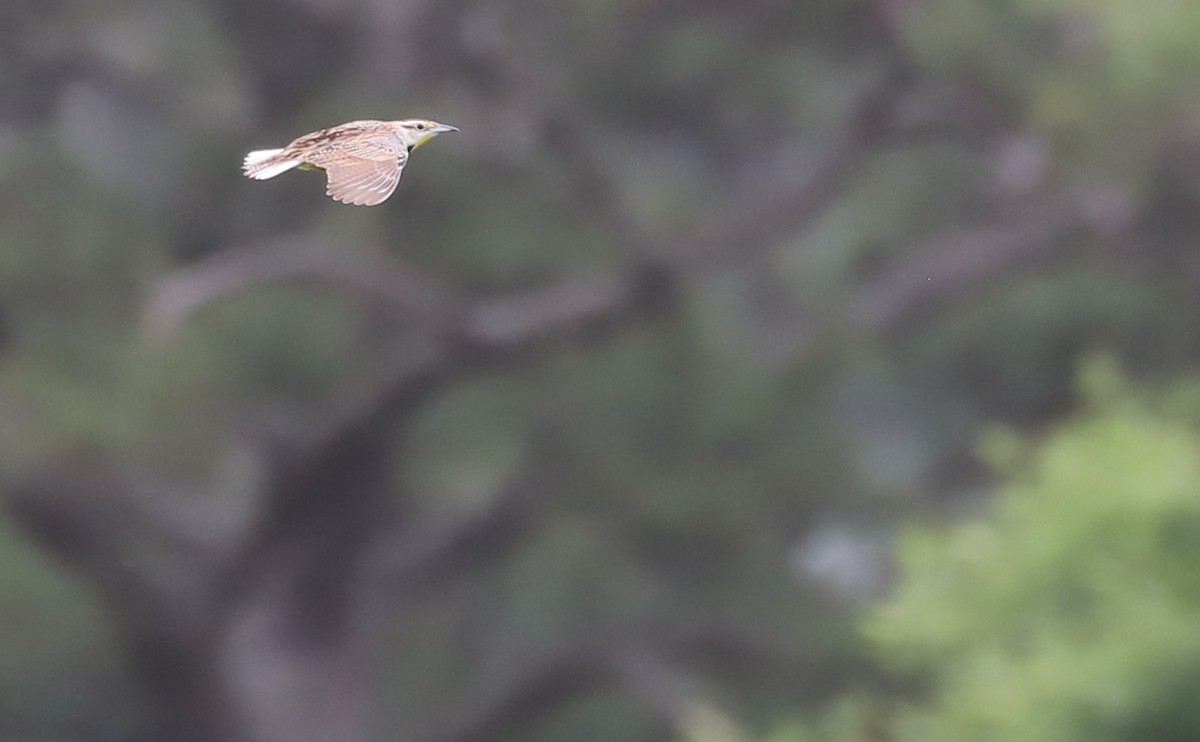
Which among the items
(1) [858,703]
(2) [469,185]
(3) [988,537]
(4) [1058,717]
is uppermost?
(2) [469,185]

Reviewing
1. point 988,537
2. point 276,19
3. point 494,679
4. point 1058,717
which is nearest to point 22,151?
point 276,19

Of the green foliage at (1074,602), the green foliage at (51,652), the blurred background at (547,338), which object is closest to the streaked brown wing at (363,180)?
the green foliage at (1074,602)

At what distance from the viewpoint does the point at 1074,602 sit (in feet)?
6.40

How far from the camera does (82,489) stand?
311 cm

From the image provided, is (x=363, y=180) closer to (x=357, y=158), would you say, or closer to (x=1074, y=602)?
(x=357, y=158)

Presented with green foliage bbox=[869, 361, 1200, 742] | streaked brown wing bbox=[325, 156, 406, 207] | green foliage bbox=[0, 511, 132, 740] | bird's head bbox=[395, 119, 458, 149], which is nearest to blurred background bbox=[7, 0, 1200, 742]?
green foliage bbox=[0, 511, 132, 740]

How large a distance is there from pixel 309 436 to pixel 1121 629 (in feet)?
5.95

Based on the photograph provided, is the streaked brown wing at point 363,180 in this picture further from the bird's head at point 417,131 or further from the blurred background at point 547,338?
the blurred background at point 547,338

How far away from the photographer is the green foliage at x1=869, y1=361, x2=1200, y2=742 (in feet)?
5.66

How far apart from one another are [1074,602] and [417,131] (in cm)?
126

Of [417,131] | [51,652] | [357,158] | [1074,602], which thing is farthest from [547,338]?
[357,158]

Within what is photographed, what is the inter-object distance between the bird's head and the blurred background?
178cm

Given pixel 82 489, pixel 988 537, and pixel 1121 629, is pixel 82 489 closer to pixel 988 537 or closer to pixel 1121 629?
pixel 988 537

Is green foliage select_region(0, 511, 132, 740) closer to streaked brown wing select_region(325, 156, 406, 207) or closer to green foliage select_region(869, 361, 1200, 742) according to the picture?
green foliage select_region(869, 361, 1200, 742)
